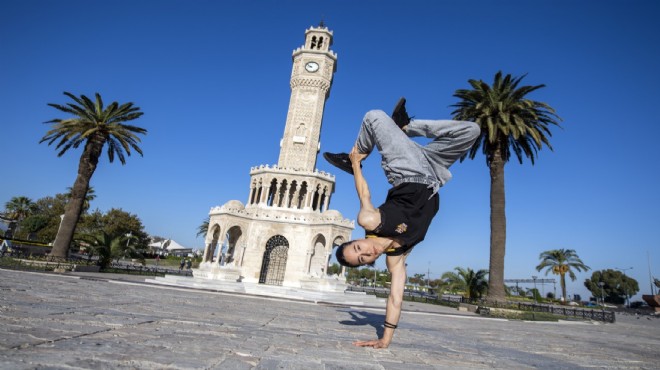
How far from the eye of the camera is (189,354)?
2.39m

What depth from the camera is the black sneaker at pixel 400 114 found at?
4.01m

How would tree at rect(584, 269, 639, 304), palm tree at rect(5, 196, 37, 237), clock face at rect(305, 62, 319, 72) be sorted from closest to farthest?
clock face at rect(305, 62, 319, 72), palm tree at rect(5, 196, 37, 237), tree at rect(584, 269, 639, 304)

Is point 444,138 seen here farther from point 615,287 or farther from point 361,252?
point 615,287

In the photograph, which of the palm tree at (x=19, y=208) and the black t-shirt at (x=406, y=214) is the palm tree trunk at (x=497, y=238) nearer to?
the black t-shirt at (x=406, y=214)

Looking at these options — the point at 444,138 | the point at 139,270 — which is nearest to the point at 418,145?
the point at 444,138

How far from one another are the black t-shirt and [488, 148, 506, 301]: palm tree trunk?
18108 millimetres

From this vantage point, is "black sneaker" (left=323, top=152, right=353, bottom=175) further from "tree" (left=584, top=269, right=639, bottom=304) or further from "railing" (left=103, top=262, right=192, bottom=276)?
"tree" (left=584, top=269, right=639, bottom=304)

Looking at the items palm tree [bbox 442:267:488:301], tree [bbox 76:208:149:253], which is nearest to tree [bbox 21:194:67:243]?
tree [bbox 76:208:149:253]

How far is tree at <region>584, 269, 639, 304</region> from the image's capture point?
75.7 metres

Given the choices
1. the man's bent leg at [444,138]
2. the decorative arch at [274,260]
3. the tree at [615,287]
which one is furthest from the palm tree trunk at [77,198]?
the tree at [615,287]

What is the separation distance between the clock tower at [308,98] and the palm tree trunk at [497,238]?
15472 millimetres

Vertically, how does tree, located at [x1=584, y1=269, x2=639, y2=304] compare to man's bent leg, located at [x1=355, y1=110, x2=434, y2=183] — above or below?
above

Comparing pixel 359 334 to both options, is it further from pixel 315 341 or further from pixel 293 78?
pixel 293 78

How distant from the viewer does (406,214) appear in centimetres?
362
